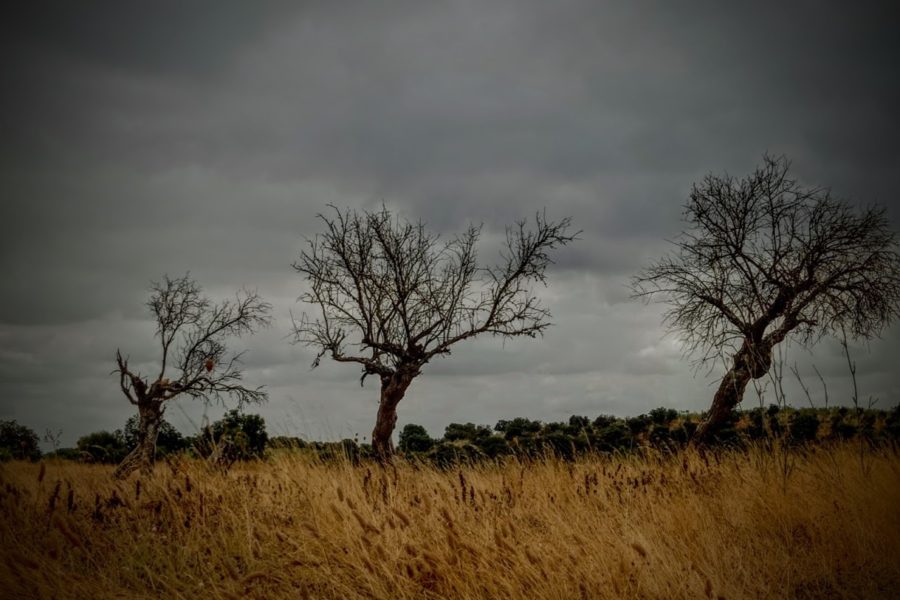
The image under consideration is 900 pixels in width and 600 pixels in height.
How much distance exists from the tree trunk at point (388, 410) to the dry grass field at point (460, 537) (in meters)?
4.87

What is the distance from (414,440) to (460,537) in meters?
10.7

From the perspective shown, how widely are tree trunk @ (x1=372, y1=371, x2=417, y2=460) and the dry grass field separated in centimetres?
487

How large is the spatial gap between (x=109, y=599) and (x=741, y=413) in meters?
16.0

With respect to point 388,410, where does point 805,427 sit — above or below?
below

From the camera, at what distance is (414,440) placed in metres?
14.3

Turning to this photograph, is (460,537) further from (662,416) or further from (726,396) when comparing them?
(662,416)

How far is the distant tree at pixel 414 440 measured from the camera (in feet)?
46.6

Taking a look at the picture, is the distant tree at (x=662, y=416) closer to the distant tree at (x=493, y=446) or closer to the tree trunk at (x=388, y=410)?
the distant tree at (x=493, y=446)

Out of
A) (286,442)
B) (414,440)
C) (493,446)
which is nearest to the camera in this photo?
(286,442)

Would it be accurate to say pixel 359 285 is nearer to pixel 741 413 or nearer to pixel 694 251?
pixel 694 251

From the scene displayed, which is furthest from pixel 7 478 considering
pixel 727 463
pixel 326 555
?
pixel 727 463

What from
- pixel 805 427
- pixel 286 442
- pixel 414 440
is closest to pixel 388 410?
pixel 414 440

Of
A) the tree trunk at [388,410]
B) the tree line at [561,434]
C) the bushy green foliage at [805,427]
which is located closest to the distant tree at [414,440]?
the tree line at [561,434]

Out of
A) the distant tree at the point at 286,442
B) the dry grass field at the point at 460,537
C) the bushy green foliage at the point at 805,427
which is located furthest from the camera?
the bushy green foliage at the point at 805,427
